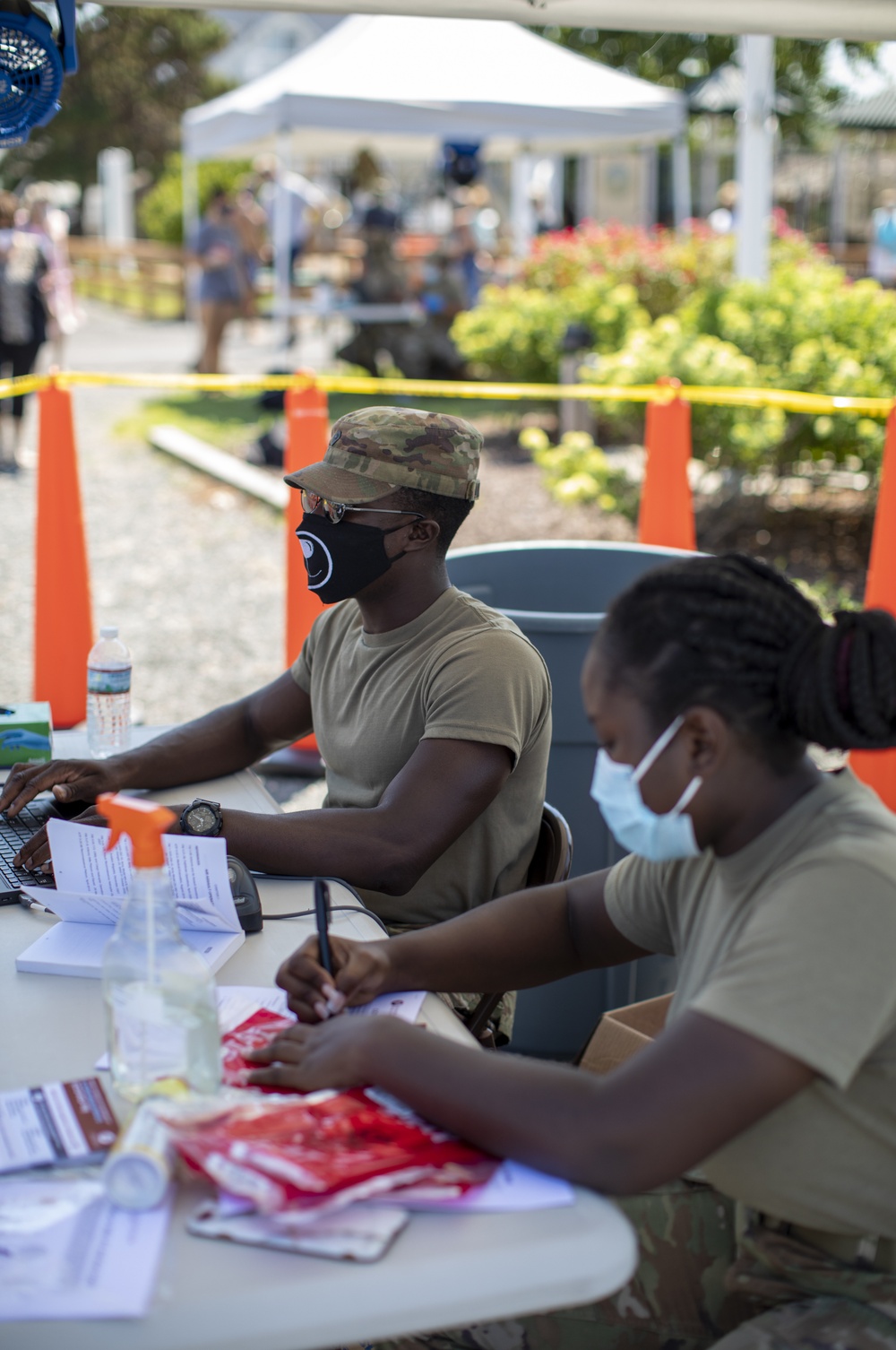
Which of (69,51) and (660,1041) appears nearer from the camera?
(660,1041)

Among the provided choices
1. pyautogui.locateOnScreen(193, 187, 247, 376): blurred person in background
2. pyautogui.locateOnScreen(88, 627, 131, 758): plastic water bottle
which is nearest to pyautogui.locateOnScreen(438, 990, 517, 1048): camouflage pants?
pyautogui.locateOnScreen(88, 627, 131, 758): plastic water bottle

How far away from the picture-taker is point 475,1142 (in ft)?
5.05

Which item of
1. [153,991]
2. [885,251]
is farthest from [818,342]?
[885,251]

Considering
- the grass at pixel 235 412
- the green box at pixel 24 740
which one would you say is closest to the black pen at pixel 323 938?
the green box at pixel 24 740

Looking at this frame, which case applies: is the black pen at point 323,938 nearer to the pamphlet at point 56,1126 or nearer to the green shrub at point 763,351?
the pamphlet at point 56,1126

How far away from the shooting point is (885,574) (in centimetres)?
479

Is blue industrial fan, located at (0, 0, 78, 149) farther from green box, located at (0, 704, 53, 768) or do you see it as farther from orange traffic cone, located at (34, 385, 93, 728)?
orange traffic cone, located at (34, 385, 93, 728)

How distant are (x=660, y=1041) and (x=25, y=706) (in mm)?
1909

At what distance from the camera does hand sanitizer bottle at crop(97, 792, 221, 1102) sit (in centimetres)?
160

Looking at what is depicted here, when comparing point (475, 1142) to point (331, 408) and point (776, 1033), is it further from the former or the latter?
point (331, 408)

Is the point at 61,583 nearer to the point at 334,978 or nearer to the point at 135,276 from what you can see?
the point at 334,978

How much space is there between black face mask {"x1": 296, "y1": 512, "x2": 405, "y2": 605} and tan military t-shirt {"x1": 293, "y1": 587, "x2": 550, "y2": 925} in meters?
0.13

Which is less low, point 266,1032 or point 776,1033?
point 776,1033

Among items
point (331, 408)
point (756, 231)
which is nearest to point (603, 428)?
point (756, 231)
